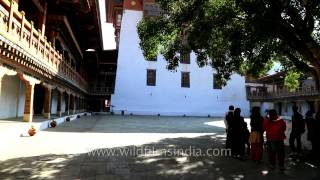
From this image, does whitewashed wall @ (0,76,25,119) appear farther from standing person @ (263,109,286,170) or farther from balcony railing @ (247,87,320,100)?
balcony railing @ (247,87,320,100)

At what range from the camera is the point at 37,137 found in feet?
40.8

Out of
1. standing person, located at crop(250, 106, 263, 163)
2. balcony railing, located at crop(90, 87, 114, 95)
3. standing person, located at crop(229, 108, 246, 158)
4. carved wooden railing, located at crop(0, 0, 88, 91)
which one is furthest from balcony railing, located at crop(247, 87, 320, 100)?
standing person, located at crop(250, 106, 263, 163)

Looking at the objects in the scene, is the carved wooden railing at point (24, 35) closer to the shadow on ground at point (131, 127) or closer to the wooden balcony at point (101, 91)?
the shadow on ground at point (131, 127)

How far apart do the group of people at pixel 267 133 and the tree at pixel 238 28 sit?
1.90 m

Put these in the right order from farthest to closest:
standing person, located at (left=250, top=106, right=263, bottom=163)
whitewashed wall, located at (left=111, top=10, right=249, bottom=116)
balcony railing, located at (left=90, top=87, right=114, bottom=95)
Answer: whitewashed wall, located at (left=111, top=10, right=249, bottom=116) < balcony railing, located at (left=90, top=87, right=114, bottom=95) < standing person, located at (left=250, top=106, right=263, bottom=163)

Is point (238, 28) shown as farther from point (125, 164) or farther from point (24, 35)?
point (24, 35)

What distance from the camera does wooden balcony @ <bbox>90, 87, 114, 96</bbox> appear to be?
40.8 meters

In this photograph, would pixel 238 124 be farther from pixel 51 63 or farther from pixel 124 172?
pixel 51 63

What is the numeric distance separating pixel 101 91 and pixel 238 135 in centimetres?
3356

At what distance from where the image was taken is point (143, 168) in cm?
736

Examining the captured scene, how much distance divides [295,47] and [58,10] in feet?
40.8

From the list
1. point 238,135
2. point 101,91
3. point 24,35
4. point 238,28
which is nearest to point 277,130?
point 238,135

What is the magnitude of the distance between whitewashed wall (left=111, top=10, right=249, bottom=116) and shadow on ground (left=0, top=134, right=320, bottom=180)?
3193 cm

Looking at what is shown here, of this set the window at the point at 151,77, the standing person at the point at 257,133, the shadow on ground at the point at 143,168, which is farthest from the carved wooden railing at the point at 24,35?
the window at the point at 151,77
